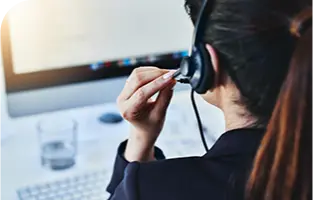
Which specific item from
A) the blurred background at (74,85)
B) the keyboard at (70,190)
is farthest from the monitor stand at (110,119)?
the keyboard at (70,190)

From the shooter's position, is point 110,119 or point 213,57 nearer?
point 213,57

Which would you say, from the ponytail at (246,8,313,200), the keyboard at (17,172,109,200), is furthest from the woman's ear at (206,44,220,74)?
the keyboard at (17,172,109,200)

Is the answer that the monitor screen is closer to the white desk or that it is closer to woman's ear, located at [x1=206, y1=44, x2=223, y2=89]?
the white desk

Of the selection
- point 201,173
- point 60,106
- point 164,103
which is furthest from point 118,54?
point 201,173

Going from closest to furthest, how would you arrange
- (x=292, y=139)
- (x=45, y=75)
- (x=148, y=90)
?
(x=292, y=139) < (x=148, y=90) < (x=45, y=75)

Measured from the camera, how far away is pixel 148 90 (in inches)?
39.5

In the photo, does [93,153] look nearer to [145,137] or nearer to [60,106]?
[60,106]

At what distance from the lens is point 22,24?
119cm

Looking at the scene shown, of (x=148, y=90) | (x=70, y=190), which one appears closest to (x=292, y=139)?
(x=148, y=90)

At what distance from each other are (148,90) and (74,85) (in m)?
0.33

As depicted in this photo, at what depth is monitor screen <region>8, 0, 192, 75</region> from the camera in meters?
1.19

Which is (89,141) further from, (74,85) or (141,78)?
(141,78)

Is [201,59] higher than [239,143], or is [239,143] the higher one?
[201,59]

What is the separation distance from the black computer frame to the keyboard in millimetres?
209
